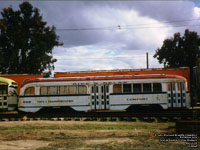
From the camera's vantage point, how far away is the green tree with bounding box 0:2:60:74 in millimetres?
35281

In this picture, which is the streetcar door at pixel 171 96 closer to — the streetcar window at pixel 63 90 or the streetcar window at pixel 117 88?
the streetcar window at pixel 117 88

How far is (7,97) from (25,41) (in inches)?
775

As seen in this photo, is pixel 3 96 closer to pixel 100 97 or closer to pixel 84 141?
pixel 100 97

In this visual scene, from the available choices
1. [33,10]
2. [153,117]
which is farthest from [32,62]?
[153,117]

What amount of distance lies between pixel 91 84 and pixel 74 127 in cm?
486

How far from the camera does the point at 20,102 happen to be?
17.2m

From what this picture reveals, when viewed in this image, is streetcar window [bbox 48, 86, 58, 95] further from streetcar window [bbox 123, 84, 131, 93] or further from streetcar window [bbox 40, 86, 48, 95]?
streetcar window [bbox 123, 84, 131, 93]

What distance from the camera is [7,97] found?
17562mm

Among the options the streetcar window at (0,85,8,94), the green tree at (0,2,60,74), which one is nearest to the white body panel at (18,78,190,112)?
the streetcar window at (0,85,8,94)

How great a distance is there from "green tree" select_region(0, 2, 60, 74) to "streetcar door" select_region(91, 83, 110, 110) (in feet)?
69.9

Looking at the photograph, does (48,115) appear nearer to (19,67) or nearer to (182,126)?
(182,126)

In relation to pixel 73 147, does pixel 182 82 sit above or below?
above

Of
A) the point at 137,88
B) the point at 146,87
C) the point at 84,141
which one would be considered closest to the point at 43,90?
the point at 137,88

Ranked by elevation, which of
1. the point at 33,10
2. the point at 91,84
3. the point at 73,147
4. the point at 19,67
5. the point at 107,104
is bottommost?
the point at 73,147
